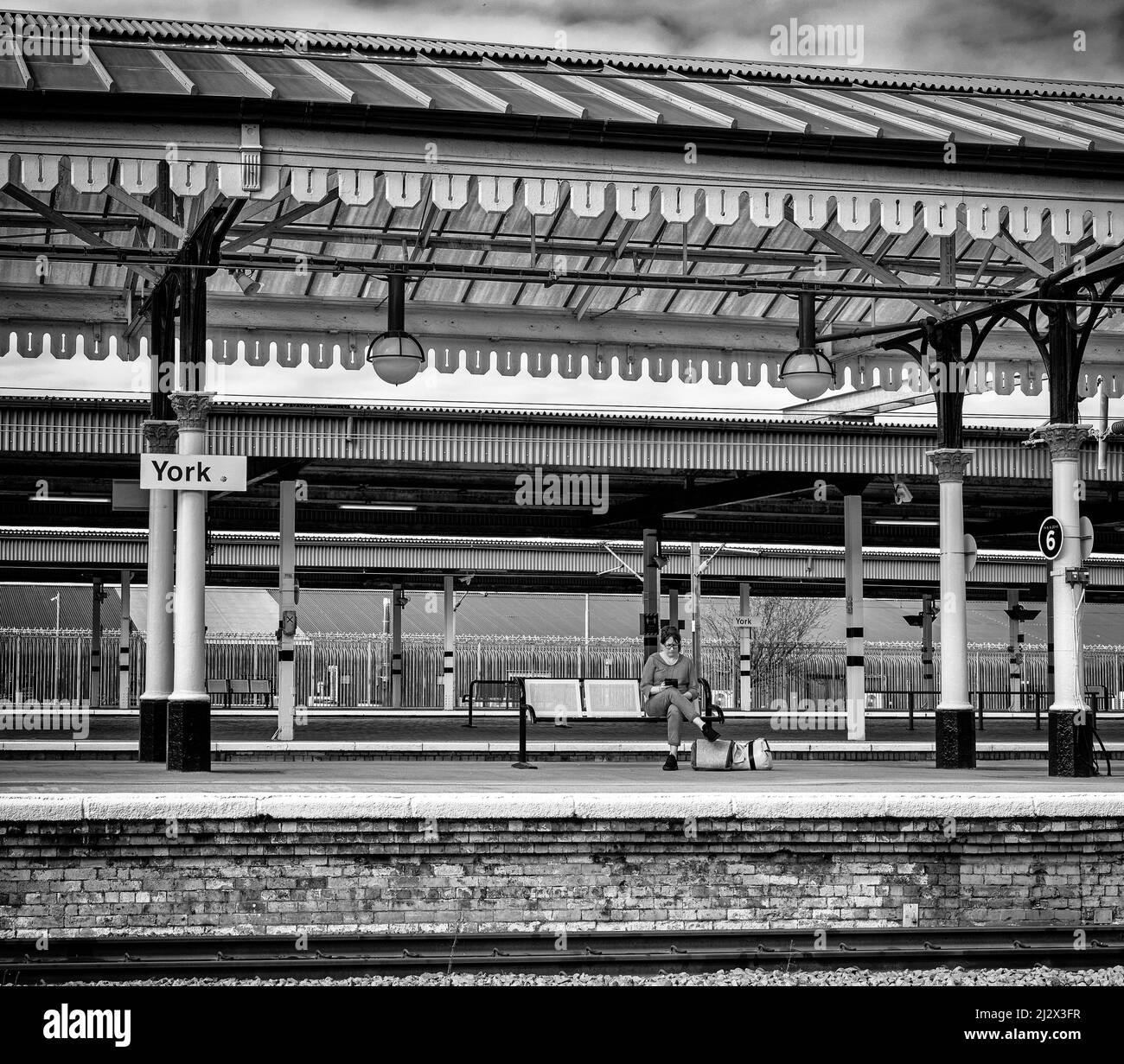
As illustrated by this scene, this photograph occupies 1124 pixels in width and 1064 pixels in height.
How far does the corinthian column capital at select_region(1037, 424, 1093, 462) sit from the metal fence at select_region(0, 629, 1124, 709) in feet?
94.0

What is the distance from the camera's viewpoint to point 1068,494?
44.5 ft

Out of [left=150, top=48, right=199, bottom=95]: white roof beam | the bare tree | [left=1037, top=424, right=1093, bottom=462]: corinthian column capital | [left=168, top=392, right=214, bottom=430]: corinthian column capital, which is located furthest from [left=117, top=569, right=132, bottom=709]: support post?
the bare tree

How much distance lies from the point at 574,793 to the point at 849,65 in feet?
34.8

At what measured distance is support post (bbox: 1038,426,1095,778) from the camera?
Answer: 43.9 feet

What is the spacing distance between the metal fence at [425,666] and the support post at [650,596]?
18936 mm

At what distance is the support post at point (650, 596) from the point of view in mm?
22719

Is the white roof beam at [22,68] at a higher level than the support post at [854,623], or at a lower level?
higher

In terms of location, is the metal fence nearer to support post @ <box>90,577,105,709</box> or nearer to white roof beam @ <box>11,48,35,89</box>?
support post @ <box>90,577,105,709</box>

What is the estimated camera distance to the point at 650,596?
76.5ft

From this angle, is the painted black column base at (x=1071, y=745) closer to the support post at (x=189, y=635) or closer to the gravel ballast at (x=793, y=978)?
the gravel ballast at (x=793, y=978)

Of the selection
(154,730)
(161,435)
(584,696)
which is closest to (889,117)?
(161,435)

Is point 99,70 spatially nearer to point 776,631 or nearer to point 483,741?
point 483,741

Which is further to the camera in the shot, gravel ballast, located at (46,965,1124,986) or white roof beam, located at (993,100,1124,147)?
white roof beam, located at (993,100,1124,147)

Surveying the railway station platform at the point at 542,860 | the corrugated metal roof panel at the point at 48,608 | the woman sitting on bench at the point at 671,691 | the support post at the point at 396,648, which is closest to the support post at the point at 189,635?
the railway station platform at the point at 542,860
